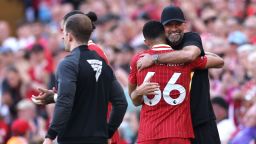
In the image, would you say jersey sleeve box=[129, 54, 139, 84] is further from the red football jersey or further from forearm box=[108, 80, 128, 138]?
forearm box=[108, 80, 128, 138]

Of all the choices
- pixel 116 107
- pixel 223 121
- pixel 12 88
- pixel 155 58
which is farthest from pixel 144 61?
pixel 12 88

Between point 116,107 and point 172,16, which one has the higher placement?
point 172,16

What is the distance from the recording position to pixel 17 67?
18.7m

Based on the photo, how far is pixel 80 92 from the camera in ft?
30.6

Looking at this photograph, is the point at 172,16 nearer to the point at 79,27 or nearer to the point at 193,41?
the point at 193,41

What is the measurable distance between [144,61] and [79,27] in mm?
815

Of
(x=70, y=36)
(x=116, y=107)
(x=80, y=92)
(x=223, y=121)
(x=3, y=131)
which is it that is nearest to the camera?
(x=80, y=92)

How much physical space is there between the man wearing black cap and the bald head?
72 cm

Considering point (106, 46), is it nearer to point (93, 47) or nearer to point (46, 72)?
point (46, 72)

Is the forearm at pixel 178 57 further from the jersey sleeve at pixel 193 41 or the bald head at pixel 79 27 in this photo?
the bald head at pixel 79 27

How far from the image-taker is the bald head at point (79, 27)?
30.9 ft

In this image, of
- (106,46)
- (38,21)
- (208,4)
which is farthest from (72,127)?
(38,21)

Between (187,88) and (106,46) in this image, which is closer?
(187,88)

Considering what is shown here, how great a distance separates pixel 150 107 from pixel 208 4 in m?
10.5
